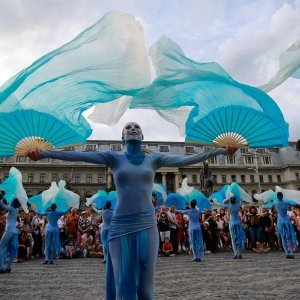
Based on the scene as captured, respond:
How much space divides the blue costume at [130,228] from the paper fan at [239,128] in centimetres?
111

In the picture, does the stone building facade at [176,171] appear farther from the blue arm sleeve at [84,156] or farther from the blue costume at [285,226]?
the blue arm sleeve at [84,156]

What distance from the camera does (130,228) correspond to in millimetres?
3488

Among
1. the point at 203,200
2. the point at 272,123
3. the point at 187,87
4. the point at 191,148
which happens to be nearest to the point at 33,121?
the point at 187,87

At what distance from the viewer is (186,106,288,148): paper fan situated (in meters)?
4.58

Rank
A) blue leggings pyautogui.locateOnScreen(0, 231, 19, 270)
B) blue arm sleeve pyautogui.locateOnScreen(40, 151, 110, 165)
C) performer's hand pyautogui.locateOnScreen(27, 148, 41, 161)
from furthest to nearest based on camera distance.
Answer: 1. blue leggings pyautogui.locateOnScreen(0, 231, 19, 270)
2. performer's hand pyautogui.locateOnScreen(27, 148, 41, 161)
3. blue arm sleeve pyautogui.locateOnScreen(40, 151, 110, 165)

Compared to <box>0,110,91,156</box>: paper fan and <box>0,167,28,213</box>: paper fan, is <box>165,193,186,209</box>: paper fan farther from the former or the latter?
<box>0,110,91,156</box>: paper fan

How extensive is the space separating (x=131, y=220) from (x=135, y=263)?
44 centimetres

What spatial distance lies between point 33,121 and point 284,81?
12.4 feet

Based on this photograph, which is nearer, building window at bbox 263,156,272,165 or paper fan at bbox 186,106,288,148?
paper fan at bbox 186,106,288,148

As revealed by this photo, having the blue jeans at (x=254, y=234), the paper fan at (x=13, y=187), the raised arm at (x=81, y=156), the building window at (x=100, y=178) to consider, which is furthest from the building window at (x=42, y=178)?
the raised arm at (x=81, y=156)

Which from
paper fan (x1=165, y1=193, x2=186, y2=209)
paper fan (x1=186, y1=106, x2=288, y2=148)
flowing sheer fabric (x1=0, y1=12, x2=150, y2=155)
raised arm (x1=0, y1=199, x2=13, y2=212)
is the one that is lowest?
raised arm (x1=0, y1=199, x2=13, y2=212)

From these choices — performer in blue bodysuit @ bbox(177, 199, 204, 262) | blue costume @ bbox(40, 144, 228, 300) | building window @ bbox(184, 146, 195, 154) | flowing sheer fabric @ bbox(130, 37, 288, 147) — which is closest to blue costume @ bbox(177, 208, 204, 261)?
performer in blue bodysuit @ bbox(177, 199, 204, 262)

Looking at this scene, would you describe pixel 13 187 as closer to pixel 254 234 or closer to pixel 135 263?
pixel 135 263

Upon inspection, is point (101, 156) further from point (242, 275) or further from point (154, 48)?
point (242, 275)
